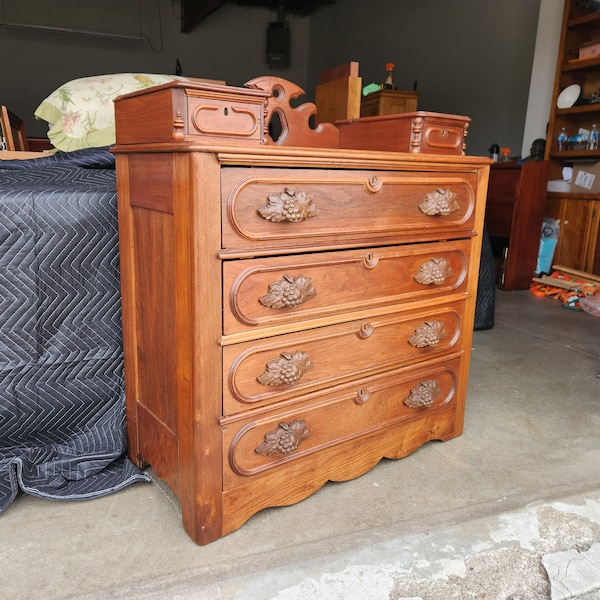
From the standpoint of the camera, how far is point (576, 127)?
434 centimetres

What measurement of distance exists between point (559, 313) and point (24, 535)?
3.10m

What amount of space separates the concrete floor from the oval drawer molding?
14cm

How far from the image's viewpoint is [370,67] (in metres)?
6.66

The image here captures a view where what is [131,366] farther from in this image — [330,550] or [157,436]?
[330,550]

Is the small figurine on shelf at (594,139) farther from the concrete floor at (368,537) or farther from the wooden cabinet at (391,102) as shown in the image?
the concrete floor at (368,537)

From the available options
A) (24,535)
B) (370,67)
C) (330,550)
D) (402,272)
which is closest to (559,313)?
(402,272)

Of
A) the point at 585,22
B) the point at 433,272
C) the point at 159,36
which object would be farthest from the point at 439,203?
the point at 159,36

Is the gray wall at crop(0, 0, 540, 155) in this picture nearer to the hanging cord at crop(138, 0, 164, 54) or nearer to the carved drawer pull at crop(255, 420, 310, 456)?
the hanging cord at crop(138, 0, 164, 54)

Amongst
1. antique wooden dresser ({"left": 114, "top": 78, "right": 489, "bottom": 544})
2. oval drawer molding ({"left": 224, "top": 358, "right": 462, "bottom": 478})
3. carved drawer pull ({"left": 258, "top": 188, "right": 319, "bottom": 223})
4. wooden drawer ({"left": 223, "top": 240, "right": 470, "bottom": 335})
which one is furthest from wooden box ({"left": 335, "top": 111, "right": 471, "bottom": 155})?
oval drawer molding ({"left": 224, "top": 358, "right": 462, "bottom": 478})

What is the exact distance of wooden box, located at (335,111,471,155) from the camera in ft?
4.80

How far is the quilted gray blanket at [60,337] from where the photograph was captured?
4.55 ft

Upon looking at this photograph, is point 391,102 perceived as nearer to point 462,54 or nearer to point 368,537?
Answer: point 462,54

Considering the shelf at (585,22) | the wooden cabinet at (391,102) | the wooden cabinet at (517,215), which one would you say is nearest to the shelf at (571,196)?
the wooden cabinet at (517,215)

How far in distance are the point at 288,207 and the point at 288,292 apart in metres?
0.19
